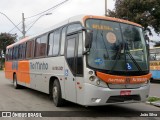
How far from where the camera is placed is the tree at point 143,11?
102ft

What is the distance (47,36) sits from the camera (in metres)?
12.9

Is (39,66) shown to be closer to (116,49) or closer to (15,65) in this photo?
(116,49)

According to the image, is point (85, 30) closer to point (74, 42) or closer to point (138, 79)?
point (74, 42)

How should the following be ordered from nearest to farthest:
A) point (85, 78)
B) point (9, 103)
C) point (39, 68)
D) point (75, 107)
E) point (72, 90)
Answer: point (85, 78) < point (72, 90) < point (75, 107) < point (9, 103) < point (39, 68)

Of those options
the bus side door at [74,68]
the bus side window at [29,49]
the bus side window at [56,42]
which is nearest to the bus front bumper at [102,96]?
the bus side door at [74,68]

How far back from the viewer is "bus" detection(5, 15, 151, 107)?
355 inches

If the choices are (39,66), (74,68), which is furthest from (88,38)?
(39,66)

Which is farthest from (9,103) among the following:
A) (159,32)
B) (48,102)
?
(159,32)

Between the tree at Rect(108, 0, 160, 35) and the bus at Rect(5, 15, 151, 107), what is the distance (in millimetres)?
20964

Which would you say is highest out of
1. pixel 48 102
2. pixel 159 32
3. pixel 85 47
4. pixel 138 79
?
pixel 159 32

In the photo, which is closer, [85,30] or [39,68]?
[85,30]

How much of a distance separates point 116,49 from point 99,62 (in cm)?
75

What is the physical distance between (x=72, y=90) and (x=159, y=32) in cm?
2451

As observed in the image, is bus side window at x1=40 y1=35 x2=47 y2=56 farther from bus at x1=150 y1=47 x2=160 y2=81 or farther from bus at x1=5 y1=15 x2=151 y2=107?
bus at x1=150 y1=47 x2=160 y2=81
